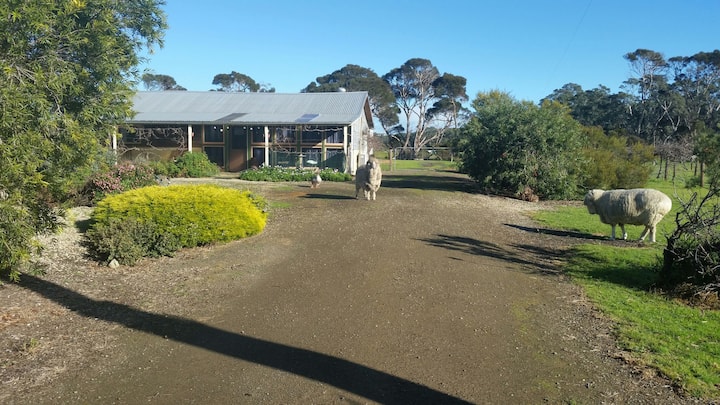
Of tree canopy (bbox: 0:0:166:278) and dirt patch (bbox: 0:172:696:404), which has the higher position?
tree canopy (bbox: 0:0:166:278)

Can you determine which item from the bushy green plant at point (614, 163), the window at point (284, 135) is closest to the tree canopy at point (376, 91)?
the window at point (284, 135)

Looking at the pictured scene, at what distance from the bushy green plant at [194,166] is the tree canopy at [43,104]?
60.9 ft

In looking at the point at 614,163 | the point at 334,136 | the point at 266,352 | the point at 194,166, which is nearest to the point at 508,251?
the point at 266,352

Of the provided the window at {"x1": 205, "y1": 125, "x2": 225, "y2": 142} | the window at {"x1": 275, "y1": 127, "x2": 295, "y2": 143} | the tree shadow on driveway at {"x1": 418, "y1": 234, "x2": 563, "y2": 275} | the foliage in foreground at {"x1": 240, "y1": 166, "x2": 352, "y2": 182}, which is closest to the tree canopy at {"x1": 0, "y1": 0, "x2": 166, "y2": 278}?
the tree shadow on driveway at {"x1": 418, "y1": 234, "x2": 563, "y2": 275}

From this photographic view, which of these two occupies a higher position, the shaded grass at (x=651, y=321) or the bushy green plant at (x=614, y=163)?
the bushy green plant at (x=614, y=163)

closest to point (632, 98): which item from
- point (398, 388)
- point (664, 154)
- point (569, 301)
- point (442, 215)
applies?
point (664, 154)

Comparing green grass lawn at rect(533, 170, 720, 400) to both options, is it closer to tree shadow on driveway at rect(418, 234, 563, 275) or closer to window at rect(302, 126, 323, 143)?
tree shadow on driveway at rect(418, 234, 563, 275)

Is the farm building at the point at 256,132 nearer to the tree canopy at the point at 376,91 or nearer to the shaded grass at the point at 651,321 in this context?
the shaded grass at the point at 651,321

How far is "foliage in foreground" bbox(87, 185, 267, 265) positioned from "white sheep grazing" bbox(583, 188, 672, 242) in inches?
354

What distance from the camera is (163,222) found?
10477 mm

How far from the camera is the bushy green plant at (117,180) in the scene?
505 inches

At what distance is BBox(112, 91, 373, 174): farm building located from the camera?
30.3 meters

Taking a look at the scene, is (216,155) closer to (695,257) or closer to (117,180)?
(117,180)

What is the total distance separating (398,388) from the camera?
195 inches
